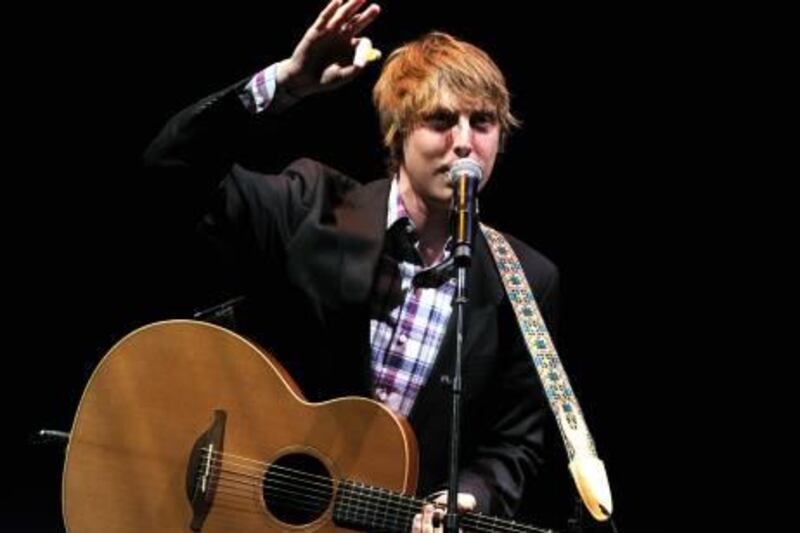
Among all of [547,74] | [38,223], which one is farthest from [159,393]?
[547,74]

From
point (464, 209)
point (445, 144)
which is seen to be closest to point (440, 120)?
point (445, 144)

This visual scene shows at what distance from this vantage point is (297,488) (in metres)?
2.40

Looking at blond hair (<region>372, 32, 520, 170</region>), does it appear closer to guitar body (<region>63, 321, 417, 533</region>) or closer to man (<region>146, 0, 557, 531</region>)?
man (<region>146, 0, 557, 531</region>)

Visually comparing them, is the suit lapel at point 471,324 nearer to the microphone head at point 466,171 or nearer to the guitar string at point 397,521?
the guitar string at point 397,521

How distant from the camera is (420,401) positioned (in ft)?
8.70

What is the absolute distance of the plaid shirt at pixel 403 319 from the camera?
271 centimetres

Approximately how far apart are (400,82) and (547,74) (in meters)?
1.06

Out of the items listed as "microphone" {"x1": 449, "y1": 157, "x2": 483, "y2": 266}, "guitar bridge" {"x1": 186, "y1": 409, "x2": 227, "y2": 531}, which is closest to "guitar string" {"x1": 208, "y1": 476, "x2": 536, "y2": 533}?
"guitar bridge" {"x1": 186, "y1": 409, "x2": 227, "y2": 531}

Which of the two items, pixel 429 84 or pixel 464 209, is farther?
pixel 429 84

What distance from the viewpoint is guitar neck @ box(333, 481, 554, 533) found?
2314mm

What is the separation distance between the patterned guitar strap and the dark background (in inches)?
37.8

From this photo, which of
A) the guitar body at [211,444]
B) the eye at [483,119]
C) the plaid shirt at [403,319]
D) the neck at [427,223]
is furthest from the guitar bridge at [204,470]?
the eye at [483,119]

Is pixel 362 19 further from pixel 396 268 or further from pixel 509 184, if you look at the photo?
pixel 509 184

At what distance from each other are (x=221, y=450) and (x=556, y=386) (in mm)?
872
